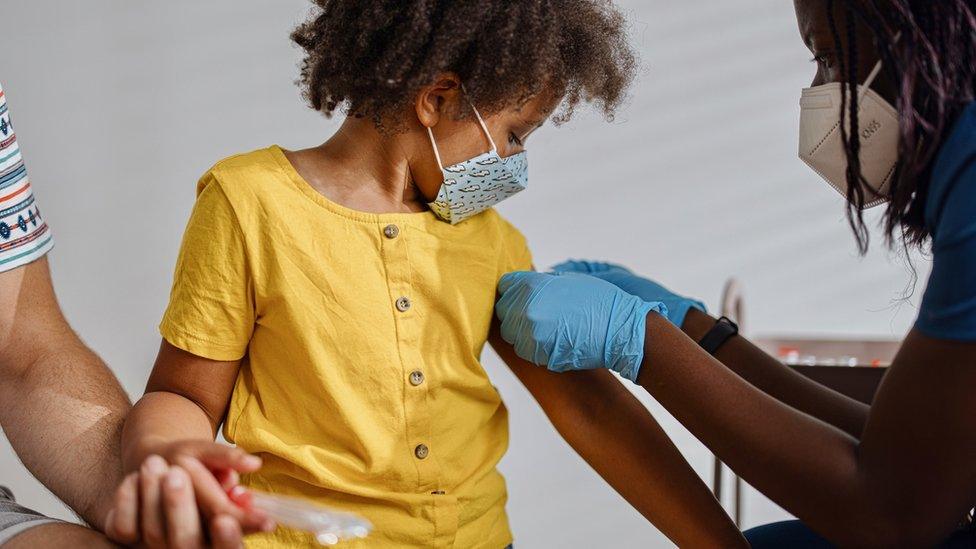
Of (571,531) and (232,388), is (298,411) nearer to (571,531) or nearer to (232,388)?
(232,388)

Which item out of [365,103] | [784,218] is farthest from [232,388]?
[784,218]

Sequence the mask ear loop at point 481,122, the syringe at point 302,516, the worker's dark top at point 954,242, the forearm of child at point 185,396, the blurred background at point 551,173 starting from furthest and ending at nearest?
the blurred background at point 551,173 → the mask ear loop at point 481,122 → the forearm of child at point 185,396 → the worker's dark top at point 954,242 → the syringe at point 302,516

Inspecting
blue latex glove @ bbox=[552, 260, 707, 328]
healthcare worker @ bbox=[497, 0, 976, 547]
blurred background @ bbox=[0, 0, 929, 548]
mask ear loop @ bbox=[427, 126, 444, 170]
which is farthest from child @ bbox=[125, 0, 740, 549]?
blurred background @ bbox=[0, 0, 929, 548]

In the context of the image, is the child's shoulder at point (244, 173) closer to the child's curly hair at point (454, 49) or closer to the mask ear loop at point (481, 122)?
the child's curly hair at point (454, 49)

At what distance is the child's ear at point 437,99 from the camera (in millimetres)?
1133

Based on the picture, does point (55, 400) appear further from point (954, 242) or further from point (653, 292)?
point (954, 242)

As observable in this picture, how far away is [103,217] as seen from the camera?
225 centimetres

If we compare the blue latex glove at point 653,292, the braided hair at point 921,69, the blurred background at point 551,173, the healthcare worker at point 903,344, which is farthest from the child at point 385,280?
the blurred background at point 551,173

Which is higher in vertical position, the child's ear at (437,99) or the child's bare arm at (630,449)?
the child's ear at (437,99)

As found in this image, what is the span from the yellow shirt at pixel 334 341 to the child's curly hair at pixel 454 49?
0.15 metres

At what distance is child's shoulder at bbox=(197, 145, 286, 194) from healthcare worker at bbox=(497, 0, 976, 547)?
36 cm

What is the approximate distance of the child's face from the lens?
1160 mm

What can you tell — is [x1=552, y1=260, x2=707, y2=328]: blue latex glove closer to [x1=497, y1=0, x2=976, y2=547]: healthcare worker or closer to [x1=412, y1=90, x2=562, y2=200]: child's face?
[x1=497, y1=0, x2=976, y2=547]: healthcare worker

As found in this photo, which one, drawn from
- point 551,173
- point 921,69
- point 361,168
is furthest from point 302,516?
point 551,173
